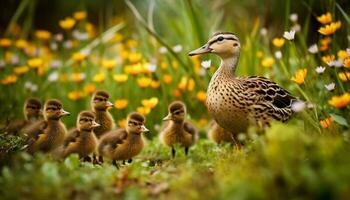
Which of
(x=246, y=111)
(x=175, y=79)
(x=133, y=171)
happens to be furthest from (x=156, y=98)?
(x=133, y=171)

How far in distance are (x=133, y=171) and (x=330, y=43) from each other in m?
3.05

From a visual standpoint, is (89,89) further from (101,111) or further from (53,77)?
(101,111)

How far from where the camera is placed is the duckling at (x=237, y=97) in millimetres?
5730

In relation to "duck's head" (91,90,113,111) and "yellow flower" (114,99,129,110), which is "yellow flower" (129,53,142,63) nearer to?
"yellow flower" (114,99,129,110)

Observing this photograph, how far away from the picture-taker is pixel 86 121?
6.04 metres

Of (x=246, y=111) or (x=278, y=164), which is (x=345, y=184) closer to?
(x=278, y=164)

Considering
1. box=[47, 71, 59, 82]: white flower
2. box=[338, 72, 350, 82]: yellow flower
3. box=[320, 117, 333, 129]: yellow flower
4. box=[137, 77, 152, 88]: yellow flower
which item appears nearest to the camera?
box=[320, 117, 333, 129]: yellow flower

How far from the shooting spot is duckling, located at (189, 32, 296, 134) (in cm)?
573

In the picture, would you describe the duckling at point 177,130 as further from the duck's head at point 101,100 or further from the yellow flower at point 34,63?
the yellow flower at point 34,63

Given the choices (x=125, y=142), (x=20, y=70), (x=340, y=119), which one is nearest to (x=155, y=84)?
(x=20, y=70)

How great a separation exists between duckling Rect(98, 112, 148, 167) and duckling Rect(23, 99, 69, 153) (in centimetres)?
40

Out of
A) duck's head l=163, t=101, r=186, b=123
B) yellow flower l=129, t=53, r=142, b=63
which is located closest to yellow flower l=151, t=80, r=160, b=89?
yellow flower l=129, t=53, r=142, b=63

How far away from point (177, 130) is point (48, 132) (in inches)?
46.0

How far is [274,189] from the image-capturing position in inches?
150
